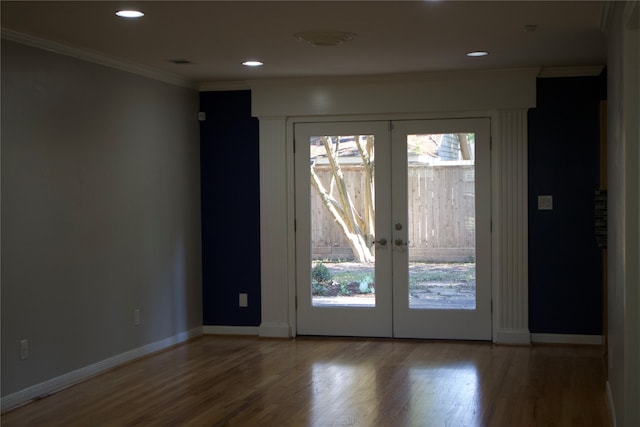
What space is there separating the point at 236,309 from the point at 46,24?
11.2 feet

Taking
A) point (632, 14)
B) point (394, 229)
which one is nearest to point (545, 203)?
point (394, 229)

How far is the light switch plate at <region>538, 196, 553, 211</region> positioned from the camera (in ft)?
21.7

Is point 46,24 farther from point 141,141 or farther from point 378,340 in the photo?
point 378,340

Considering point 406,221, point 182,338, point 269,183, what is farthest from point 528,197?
point 182,338

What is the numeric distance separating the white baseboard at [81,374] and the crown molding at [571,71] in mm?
3855

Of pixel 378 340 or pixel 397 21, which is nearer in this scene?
pixel 397 21

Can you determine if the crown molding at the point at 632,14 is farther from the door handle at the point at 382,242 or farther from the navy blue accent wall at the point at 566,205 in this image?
the door handle at the point at 382,242

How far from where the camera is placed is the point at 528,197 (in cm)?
666

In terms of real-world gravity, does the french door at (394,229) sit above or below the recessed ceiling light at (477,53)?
below

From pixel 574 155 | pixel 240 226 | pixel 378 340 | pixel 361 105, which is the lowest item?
pixel 378 340

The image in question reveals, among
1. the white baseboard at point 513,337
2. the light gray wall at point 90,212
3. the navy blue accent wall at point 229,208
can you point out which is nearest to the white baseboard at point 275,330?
the navy blue accent wall at point 229,208

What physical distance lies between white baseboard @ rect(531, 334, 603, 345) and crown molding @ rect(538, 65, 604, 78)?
2.19 meters

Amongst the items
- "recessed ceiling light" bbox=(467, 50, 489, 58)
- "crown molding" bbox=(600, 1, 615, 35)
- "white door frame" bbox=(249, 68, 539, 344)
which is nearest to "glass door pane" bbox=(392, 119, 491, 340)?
"white door frame" bbox=(249, 68, 539, 344)

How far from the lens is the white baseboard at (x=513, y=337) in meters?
6.68
